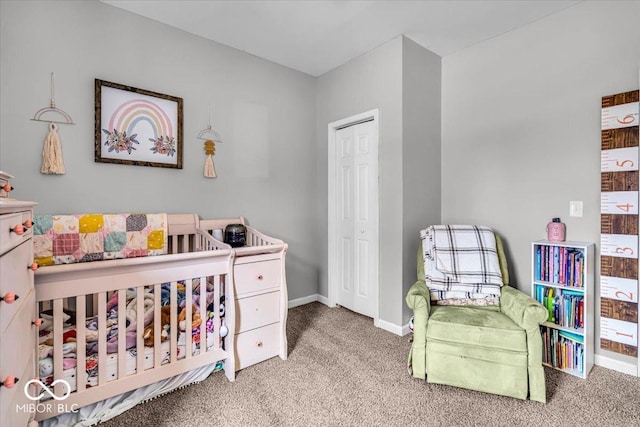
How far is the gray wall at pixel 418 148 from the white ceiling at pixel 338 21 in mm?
211

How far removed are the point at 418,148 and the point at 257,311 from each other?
6.39 ft

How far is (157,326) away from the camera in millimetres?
1719

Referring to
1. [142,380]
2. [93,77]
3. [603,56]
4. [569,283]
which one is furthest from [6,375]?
[603,56]

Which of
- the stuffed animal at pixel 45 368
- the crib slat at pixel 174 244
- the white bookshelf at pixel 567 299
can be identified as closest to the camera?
the stuffed animal at pixel 45 368

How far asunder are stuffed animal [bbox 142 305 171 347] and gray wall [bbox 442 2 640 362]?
2516 millimetres

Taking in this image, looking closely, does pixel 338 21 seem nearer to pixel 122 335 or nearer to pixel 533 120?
pixel 533 120

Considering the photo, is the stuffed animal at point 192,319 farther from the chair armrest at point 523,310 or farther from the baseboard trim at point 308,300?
the chair armrest at point 523,310

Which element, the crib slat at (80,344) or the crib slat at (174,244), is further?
the crib slat at (174,244)

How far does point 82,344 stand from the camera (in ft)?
4.99

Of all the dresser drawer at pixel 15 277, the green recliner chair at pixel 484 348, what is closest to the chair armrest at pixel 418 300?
the green recliner chair at pixel 484 348

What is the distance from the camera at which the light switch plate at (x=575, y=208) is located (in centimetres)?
222

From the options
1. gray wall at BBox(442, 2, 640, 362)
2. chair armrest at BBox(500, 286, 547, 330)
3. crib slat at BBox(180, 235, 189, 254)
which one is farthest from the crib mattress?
gray wall at BBox(442, 2, 640, 362)

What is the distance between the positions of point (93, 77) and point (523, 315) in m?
3.18

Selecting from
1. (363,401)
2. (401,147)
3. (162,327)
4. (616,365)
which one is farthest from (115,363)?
(616,365)
